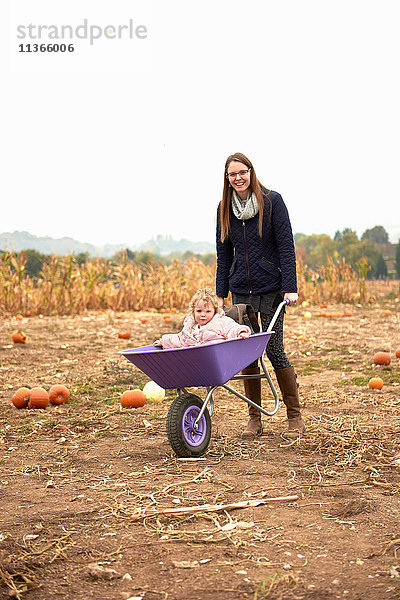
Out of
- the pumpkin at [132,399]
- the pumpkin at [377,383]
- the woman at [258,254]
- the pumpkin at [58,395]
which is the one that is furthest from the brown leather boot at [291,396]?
the pumpkin at [58,395]

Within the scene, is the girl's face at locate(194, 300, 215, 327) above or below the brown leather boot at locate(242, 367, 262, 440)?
above

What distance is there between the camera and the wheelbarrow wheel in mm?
3760

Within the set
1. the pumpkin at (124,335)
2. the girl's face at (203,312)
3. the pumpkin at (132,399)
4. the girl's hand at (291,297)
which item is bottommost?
the pumpkin at (132,399)

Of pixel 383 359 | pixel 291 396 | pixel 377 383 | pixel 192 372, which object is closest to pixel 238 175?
pixel 192 372

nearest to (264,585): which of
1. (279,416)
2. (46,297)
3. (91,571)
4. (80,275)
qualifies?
(91,571)

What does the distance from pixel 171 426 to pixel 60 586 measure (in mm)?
1471

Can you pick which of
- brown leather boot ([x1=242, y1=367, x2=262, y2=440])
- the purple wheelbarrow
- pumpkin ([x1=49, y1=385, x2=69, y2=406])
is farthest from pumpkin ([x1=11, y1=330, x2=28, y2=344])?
the purple wheelbarrow

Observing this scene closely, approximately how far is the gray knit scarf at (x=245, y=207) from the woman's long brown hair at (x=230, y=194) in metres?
0.03

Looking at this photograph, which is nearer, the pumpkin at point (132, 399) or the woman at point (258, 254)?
the woman at point (258, 254)

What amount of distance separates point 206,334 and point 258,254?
70cm

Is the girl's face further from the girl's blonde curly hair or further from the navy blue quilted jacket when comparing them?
the navy blue quilted jacket

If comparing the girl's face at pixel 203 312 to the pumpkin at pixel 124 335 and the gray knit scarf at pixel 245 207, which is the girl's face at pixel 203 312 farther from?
the pumpkin at pixel 124 335

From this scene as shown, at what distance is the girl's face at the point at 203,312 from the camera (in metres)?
4.11

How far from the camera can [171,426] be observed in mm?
3750
